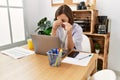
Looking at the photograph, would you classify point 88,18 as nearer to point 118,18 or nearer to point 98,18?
point 98,18

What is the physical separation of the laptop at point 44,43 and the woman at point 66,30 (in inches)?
8.5

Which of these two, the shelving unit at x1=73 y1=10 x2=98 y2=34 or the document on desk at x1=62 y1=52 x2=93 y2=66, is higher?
the shelving unit at x1=73 y1=10 x2=98 y2=34

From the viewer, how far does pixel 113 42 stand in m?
2.33

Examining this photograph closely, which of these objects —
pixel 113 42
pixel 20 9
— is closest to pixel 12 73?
pixel 113 42

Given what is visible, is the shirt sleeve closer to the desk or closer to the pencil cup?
the desk

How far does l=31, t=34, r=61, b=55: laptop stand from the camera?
117 cm

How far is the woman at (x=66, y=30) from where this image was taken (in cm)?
135

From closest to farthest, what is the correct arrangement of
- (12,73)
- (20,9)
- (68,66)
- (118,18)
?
(12,73)
(68,66)
(118,18)
(20,9)

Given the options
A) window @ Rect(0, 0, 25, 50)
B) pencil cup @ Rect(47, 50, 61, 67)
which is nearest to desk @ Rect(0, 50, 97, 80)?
pencil cup @ Rect(47, 50, 61, 67)

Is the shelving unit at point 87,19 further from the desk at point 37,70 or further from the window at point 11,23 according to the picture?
the window at point 11,23

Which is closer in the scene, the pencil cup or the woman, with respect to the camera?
the pencil cup

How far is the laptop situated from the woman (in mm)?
216

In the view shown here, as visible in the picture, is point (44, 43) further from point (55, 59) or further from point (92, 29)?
point (92, 29)

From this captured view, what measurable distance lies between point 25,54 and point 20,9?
187cm
